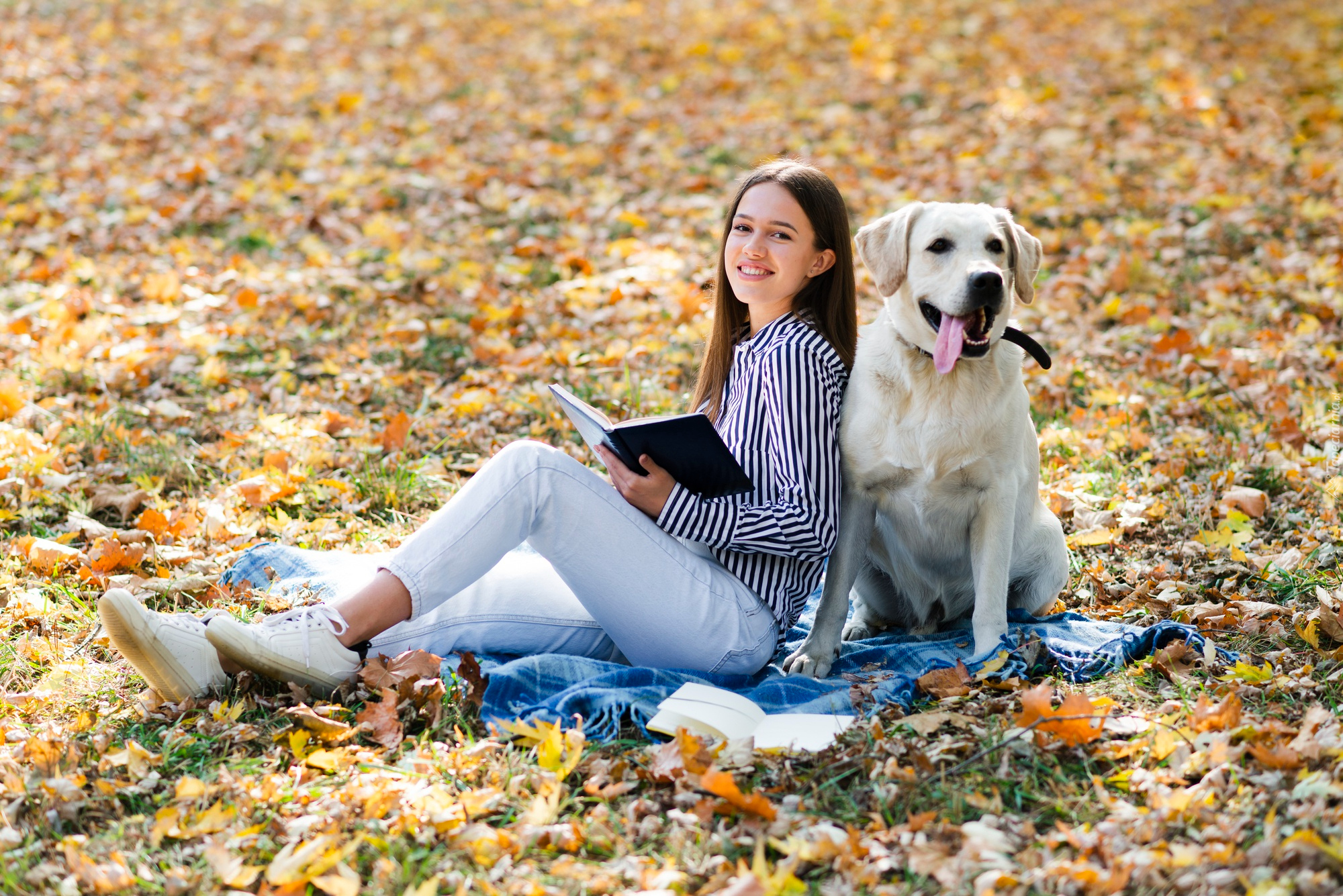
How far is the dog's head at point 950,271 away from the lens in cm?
307

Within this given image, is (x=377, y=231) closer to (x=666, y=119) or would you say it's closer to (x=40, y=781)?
(x=666, y=119)

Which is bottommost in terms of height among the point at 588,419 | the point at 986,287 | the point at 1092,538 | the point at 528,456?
the point at 1092,538

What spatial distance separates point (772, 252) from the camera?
321 centimetres

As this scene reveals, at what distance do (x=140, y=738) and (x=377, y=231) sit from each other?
5327mm

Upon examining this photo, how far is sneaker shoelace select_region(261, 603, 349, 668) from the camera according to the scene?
2801 mm

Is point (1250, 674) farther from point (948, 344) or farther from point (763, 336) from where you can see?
point (763, 336)

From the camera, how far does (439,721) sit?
279 centimetres

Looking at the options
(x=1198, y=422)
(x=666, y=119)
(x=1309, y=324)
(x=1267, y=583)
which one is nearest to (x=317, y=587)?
(x=1267, y=583)

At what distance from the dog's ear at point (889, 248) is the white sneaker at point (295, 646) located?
188 centimetres

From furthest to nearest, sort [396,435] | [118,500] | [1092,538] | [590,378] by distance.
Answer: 1. [590,378]
2. [396,435]
3. [118,500]
4. [1092,538]

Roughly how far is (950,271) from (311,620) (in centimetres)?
206

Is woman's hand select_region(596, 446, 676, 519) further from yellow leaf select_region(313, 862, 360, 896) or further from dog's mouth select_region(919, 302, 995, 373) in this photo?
yellow leaf select_region(313, 862, 360, 896)

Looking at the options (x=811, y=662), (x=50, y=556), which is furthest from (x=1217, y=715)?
Result: (x=50, y=556)

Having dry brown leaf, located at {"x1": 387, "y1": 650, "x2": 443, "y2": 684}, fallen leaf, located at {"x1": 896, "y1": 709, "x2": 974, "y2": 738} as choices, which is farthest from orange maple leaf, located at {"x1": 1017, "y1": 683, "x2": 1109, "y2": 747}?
dry brown leaf, located at {"x1": 387, "y1": 650, "x2": 443, "y2": 684}
